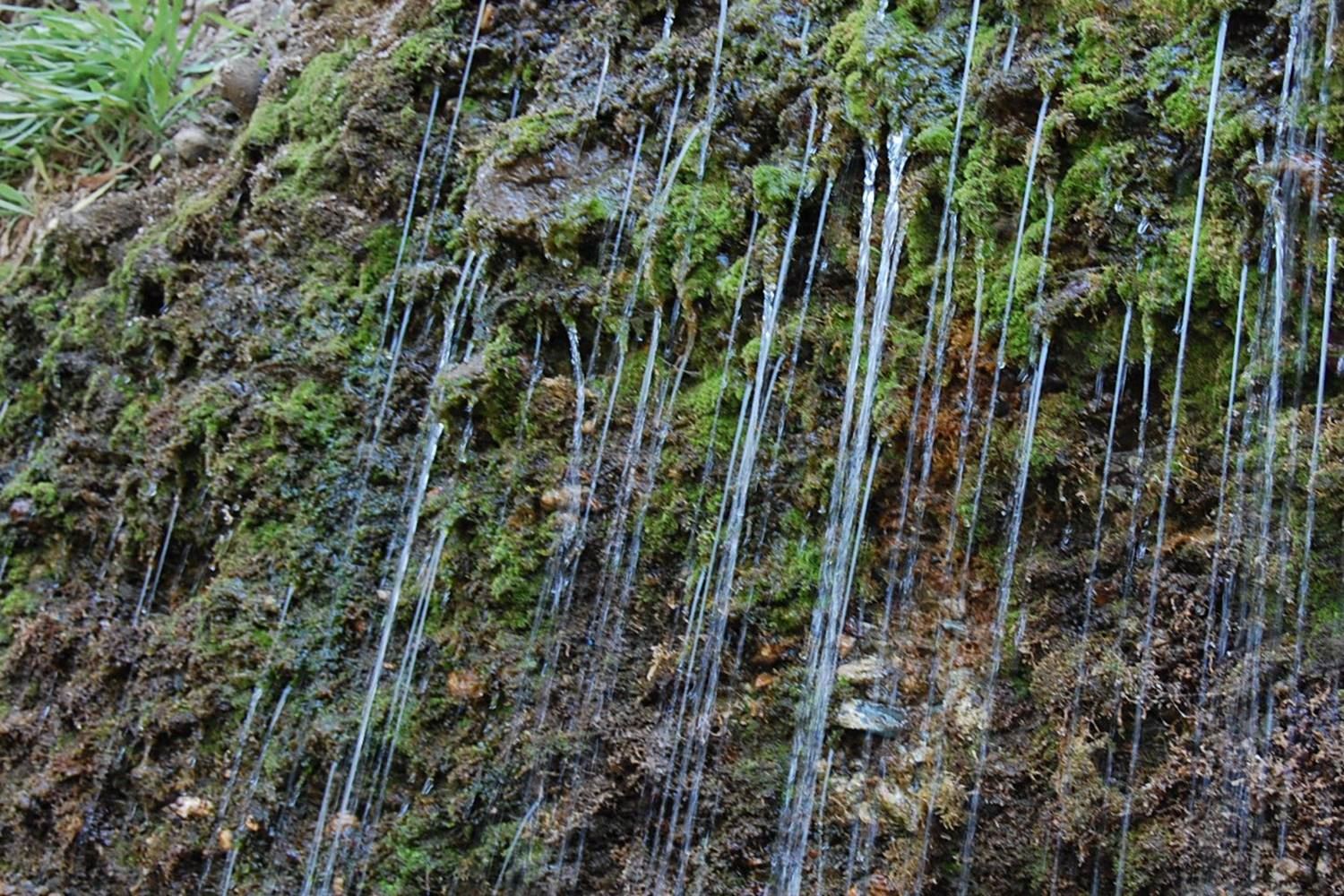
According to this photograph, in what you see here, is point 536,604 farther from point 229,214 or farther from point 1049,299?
point 229,214

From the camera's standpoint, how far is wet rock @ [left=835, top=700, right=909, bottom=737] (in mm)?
2557

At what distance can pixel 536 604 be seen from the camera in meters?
3.02

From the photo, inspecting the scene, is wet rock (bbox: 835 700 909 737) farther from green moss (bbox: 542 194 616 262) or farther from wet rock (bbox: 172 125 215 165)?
wet rock (bbox: 172 125 215 165)

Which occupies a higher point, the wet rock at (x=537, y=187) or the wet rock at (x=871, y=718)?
the wet rock at (x=537, y=187)

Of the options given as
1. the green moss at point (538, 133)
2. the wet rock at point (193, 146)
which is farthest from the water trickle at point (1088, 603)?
the wet rock at point (193, 146)

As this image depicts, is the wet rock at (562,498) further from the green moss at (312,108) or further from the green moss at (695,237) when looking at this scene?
the green moss at (312,108)

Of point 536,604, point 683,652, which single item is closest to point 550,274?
point 536,604

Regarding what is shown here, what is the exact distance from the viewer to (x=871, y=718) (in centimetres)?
257

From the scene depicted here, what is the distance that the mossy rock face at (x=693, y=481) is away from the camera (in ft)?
7.46

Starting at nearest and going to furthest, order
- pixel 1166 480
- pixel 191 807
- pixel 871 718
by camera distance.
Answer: pixel 1166 480, pixel 871 718, pixel 191 807

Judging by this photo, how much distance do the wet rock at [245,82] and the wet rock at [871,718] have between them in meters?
3.58

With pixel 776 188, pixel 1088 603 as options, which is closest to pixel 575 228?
pixel 776 188

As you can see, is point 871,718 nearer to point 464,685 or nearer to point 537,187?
point 464,685

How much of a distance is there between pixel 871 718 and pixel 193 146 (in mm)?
3736
